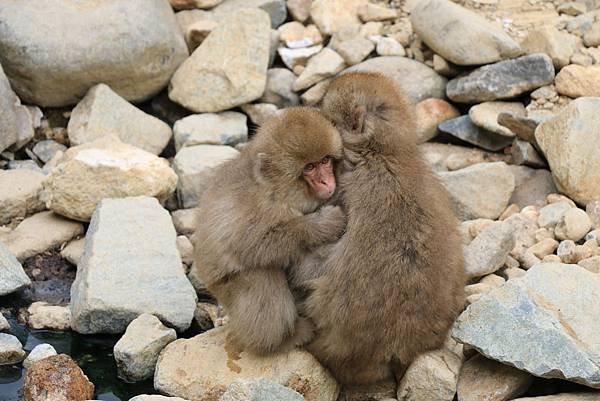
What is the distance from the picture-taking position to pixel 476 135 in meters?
7.95

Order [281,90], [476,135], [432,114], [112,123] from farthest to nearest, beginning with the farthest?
1. [281,90]
2. [112,123]
3. [432,114]
4. [476,135]

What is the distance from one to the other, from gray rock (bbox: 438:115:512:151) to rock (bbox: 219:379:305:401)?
12.2 ft

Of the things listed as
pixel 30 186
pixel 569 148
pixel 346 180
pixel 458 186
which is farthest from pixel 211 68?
pixel 346 180

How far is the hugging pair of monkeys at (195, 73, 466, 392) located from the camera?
482 centimetres

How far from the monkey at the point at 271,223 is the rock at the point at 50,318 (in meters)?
1.40

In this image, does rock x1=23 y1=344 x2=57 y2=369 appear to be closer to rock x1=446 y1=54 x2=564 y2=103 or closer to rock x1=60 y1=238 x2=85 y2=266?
rock x1=60 y1=238 x2=85 y2=266

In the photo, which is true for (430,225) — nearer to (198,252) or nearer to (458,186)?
(198,252)

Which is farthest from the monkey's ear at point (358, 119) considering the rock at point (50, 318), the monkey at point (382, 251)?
the rock at point (50, 318)

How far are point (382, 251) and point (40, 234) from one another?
3.16 m

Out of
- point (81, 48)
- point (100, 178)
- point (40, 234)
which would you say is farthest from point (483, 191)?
point (81, 48)

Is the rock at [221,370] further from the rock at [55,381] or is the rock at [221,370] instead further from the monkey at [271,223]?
the rock at [55,381]

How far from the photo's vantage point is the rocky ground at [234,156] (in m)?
5.08

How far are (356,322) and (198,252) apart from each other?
958 mm

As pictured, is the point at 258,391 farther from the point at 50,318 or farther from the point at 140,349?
the point at 50,318
